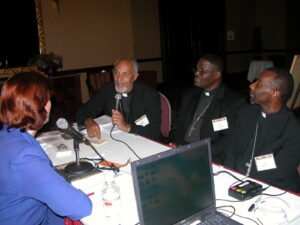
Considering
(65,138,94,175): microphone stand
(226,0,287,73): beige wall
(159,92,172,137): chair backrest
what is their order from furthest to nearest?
(226,0,287,73): beige wall → (159,92,172,137): chair backrest → (65,138,94,175): microphone stand

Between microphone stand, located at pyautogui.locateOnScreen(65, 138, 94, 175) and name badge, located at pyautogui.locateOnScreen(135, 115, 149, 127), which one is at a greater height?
name badge, located at pyautogui.locateOnScreen(135, 115, 149, 127)

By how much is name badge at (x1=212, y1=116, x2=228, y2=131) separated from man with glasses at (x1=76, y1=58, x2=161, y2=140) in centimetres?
60

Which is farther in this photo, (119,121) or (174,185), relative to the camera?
(119,121)

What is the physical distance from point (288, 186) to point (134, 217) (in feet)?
3.58

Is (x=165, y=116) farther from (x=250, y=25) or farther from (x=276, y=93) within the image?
(x=250, y=25)

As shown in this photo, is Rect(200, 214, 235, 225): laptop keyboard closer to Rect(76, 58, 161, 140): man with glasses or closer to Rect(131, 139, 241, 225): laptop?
Rect(131, 139, 241, 225): laptop

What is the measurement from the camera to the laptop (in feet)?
3.92

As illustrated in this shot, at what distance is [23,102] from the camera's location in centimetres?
142

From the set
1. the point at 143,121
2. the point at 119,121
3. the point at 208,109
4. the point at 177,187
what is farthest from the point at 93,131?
the point at 177,187

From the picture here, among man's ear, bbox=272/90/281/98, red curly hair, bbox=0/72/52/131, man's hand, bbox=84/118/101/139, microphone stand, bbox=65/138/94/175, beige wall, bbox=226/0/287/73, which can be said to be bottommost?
microphone stand, bbox=65/138/94/175

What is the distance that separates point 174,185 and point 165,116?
186 cm

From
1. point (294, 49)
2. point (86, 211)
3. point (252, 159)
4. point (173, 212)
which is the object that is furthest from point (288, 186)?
point (294, 49)

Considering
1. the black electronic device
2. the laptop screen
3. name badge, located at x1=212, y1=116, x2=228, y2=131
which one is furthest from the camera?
name badge, located at x1=212, y1=116, x2=228, y2=131

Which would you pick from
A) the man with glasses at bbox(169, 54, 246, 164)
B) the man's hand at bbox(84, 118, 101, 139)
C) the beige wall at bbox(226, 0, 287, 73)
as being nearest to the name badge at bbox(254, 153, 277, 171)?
the man with glasses at bbox(169, 54, 246, 164)
